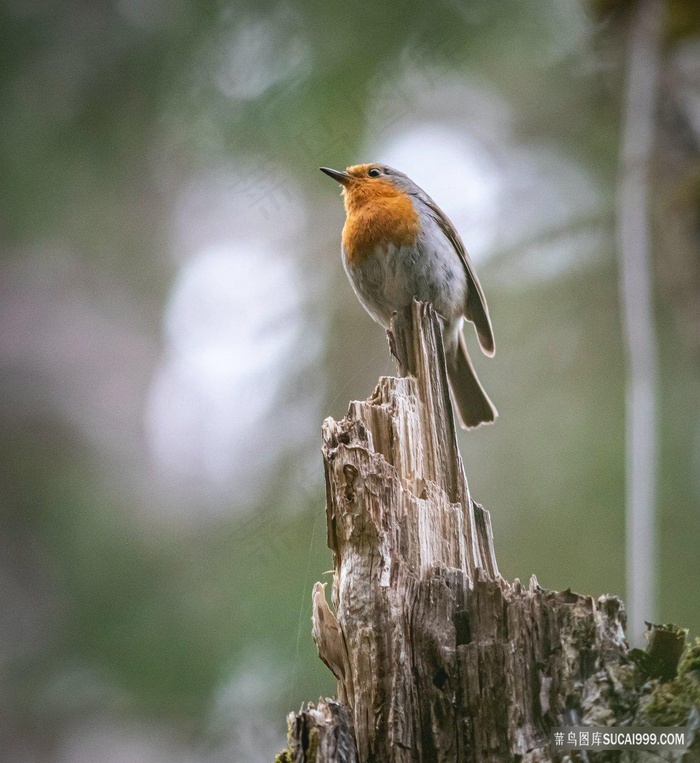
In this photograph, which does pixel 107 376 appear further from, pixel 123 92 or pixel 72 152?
pixel 123 92

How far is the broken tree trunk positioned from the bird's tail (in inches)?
49.0

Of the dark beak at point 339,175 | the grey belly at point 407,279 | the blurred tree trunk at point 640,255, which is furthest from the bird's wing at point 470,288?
the blurred tree trunk at point 640,255

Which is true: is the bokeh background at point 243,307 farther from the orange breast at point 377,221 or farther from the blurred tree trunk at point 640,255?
the orange breast at point 377,221

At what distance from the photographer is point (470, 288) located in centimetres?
364

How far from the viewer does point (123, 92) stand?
455cm

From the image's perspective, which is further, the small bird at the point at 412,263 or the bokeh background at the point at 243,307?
the small bird at the point at 412,263

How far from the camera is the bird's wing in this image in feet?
11.7

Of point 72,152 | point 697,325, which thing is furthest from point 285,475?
point 72,152

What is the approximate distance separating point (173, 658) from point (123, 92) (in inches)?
130

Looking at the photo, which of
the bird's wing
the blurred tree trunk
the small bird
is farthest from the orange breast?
the blurred tree trunk

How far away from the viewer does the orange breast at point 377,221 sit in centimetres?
342

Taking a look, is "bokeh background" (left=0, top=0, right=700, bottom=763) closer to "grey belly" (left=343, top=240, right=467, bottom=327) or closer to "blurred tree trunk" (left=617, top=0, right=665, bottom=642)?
"blurred tree trunk" (left=617, top=0, right=665, bottom=642)

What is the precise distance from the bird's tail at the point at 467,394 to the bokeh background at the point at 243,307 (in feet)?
1.00

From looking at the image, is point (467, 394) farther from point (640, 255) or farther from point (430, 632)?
point (430, 632)
